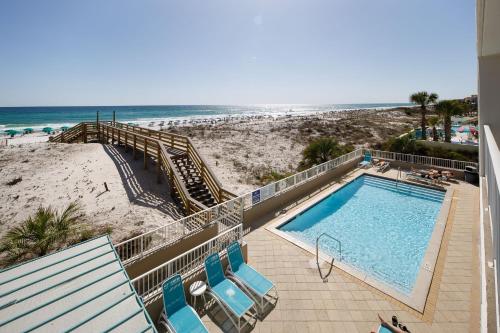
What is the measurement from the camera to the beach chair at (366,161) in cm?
1762

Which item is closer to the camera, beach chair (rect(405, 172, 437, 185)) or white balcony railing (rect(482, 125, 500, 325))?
white balcony railing (rect(482, 125, 500, 325))

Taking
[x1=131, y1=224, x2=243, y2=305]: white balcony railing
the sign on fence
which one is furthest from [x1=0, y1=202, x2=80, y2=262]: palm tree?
the sign on fence

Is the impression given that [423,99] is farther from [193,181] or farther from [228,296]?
[228,296]

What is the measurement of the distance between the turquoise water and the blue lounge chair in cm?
332

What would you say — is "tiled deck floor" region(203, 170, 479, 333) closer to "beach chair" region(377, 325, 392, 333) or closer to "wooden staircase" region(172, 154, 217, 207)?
"beach chair" region(377, 325, 392, 333)

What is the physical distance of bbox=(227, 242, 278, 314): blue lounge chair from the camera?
5828mm

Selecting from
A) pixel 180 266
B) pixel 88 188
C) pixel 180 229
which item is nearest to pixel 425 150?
pixel 180 229

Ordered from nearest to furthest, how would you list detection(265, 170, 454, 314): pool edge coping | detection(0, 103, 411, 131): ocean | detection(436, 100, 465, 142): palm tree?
detection(265, 170, 454, 314): pool edge coping → detection(436, 100, 465, 142): palm tree → detection(0, 103, 411, 131): ocean

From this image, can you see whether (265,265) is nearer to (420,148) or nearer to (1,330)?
(1,330)

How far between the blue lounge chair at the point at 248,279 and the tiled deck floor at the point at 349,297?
→ 1.29ft

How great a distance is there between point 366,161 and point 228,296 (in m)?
15.9

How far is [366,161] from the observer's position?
18.1m

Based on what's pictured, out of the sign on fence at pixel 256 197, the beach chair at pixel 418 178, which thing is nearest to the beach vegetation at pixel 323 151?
the beach chair at pixel 418 178

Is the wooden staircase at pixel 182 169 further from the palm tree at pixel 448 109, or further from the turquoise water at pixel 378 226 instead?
the palm tree at pixel 448 109
